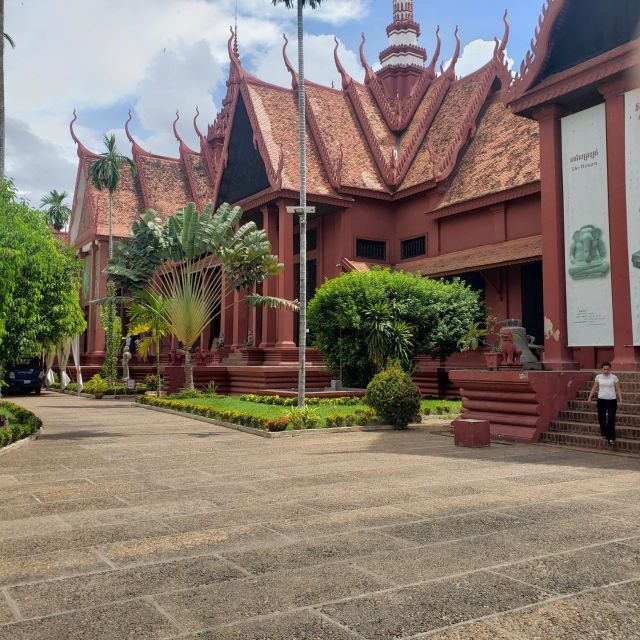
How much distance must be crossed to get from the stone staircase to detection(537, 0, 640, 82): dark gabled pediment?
20.3 feet

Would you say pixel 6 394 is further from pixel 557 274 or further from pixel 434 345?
pixel 557 274

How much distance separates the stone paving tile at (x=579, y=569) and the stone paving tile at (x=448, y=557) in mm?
163

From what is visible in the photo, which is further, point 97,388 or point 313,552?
point 97,388

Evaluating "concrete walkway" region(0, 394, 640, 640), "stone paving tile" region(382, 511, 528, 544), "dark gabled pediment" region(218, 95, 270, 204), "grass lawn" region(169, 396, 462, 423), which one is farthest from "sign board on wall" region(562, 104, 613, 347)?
"dark gabled pediment" region(218, 95, 270, 204)

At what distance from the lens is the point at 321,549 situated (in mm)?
4617

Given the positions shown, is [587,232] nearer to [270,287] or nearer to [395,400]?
[395,400]

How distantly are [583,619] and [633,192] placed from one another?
982cm

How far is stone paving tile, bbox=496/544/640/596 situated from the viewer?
3.88m

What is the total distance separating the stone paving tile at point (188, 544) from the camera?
4500 mm

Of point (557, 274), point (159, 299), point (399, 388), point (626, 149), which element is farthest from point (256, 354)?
point (626, 149)

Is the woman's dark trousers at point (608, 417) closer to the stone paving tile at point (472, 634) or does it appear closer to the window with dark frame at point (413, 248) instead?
the stone paving tile at point (472, 634)

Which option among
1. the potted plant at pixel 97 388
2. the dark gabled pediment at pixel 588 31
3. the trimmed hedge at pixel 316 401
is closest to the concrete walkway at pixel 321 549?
the dark gabled pediment at pixel 588 31

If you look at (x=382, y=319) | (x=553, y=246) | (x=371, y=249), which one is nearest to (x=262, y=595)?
(x=553, y=246)

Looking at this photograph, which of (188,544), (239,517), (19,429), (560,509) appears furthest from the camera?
(19,429)
